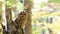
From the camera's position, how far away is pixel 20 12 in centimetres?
139

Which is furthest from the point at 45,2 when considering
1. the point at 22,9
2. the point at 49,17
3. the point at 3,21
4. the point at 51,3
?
the point at 3,21

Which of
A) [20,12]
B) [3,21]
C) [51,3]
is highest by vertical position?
[51,3]

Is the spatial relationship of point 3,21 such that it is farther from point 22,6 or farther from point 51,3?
point 51,3

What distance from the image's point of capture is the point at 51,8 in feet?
4.34

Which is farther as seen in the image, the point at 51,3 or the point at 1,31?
the point at 1,31

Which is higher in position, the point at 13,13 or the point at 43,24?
the point at 13,13

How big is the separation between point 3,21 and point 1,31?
0.12 m

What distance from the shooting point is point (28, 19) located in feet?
4.50

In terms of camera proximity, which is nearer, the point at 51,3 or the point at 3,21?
the point at 51,3

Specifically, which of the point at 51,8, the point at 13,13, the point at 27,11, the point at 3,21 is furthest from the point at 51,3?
the point at 3,21

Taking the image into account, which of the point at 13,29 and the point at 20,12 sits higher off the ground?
the point at 20,12

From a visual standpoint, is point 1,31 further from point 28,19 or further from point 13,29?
point 28,19

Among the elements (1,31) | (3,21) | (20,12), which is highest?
(20,12)

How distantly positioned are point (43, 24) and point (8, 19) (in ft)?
1.35
